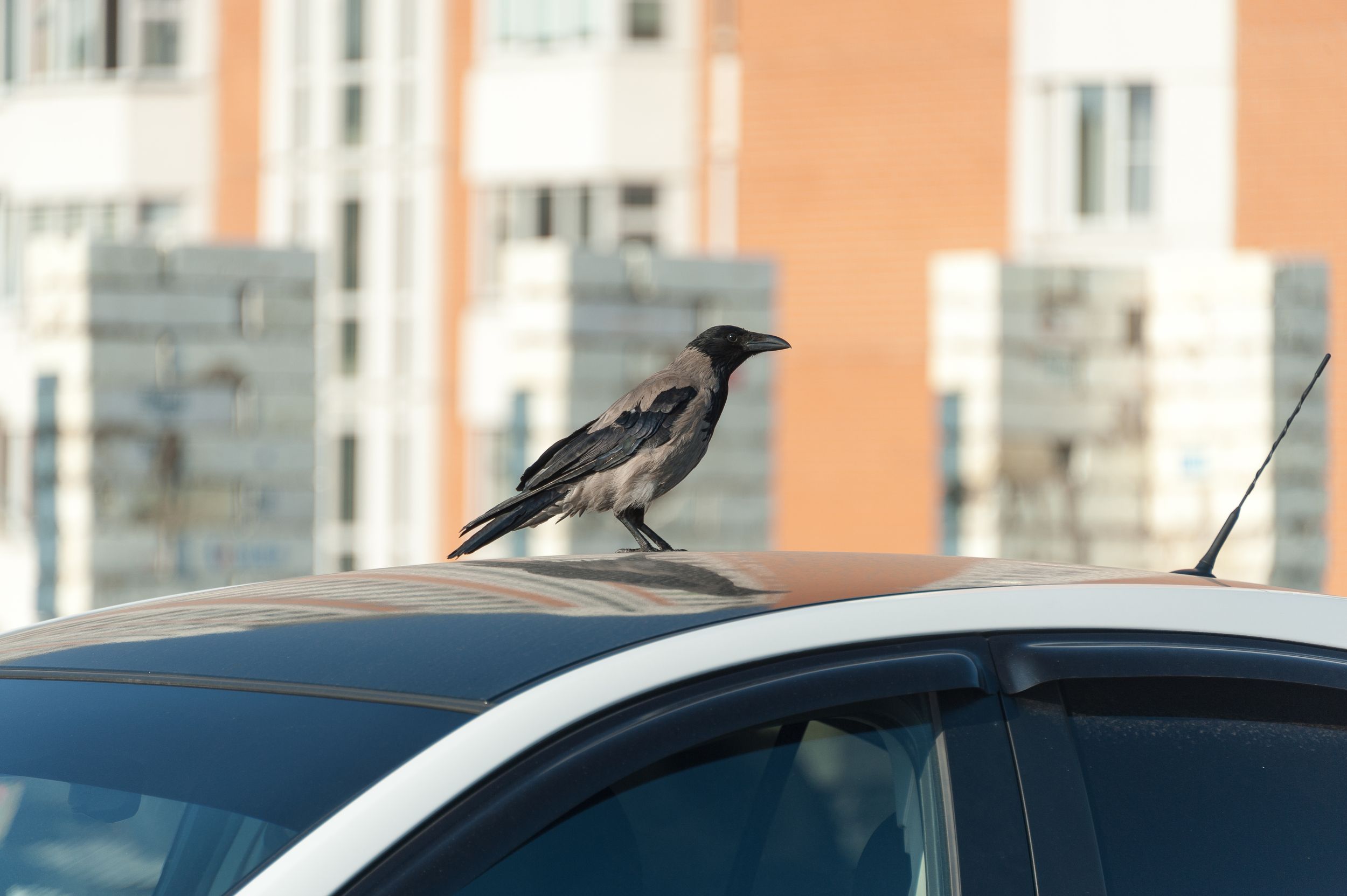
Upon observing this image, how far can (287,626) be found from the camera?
203 centimetres

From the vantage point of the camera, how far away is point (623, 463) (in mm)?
3988

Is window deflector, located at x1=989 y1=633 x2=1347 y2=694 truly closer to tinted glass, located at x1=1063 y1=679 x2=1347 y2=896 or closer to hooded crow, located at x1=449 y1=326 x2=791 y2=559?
tinted glass, located at x1=1063 y1=679 x2=1347 y2=896

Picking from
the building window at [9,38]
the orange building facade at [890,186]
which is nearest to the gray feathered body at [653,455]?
the orange building facade at [890,186]

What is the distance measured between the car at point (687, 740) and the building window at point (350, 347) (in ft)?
57.9

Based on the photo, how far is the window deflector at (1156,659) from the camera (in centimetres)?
200

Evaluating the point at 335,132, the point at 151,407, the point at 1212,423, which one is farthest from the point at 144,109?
the point at 1212,423

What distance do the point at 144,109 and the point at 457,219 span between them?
4694mm

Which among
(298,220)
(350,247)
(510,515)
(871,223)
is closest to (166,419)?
(510,515)

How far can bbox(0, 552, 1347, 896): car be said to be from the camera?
5.42 ft

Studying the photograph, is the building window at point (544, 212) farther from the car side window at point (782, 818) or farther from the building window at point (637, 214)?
the car side window at point (782, 818)

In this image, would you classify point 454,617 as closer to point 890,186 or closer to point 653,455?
point 653,455

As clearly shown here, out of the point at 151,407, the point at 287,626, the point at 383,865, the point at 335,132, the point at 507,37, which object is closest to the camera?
the point at 383,865

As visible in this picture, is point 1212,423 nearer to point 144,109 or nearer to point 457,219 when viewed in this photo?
point 457,219

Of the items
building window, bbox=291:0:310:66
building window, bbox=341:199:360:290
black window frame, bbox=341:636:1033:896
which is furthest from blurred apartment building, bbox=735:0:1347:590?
black window frame, bbox=341:636:1033:896
